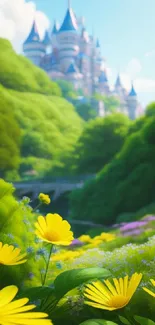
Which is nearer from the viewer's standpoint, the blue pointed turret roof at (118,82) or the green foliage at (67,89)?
the green foliage at (67,89)

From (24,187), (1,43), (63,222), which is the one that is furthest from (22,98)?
(63,222)

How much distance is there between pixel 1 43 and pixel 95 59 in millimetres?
20592

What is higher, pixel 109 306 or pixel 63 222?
pixel 63 222

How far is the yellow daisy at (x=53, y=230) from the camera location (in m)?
1.03

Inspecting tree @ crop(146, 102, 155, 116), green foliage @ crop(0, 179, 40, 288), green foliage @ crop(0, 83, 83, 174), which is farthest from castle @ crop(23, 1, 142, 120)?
green foliage @ crop(0, 179, 40, 288)

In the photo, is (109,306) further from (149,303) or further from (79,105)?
(79,105)

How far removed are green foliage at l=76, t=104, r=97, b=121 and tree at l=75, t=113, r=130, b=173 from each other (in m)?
19.2

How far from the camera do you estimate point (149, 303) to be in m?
1.12

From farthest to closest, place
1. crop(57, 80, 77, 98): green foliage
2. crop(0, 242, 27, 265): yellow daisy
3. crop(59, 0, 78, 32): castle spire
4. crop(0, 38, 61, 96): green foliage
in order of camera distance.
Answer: crop(59, 0, 78, 32): castle spire, crop(57, 80, 77, 98): green foliage, crop(0, 38, 61, 96): green foliage, crop(0, 242, 27, 265): yellow daisy

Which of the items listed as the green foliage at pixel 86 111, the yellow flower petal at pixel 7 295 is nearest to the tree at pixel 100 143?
the yellow flower petal at pixel 7 295

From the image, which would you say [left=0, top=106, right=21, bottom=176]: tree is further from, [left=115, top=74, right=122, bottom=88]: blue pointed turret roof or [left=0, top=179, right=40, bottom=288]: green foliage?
[left=115, top=74, right=122, bottom=88]: blue pointed turret roof

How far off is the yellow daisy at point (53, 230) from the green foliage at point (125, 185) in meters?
10.9

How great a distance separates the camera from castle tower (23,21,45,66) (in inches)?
1960

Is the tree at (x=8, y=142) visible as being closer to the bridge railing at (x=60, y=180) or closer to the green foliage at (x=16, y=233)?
the bridge railing at (x=60, y=180)
